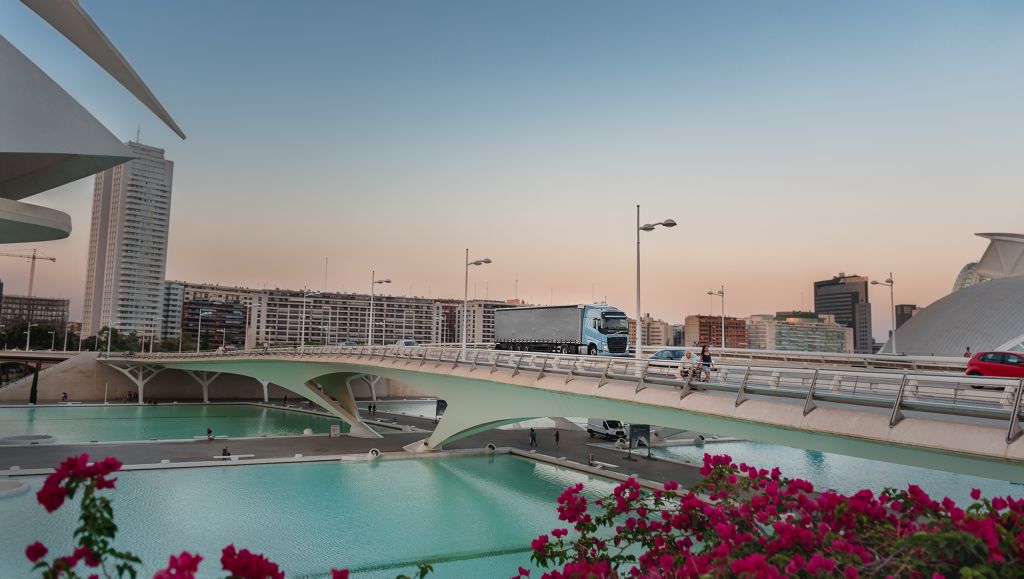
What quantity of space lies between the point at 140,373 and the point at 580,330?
203 feet

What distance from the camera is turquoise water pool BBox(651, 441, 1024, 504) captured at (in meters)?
36.2

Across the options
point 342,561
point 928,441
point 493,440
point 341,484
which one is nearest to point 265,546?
point 342,561

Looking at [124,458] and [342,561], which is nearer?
[342,561]

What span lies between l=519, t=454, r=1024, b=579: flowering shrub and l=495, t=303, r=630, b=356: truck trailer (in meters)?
36.3

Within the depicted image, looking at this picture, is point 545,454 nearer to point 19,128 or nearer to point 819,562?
point 19,128

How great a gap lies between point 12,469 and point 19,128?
1855 cm

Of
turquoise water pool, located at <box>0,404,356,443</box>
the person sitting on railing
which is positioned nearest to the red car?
the person sitting on railing

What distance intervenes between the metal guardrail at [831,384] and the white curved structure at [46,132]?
19.4m

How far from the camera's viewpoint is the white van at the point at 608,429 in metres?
48.5

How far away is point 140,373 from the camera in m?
79.9

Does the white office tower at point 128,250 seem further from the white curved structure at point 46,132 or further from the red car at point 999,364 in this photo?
the red car at point 999,364

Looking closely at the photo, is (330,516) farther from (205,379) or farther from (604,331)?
(205,379)

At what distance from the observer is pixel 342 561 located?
69.2 feet

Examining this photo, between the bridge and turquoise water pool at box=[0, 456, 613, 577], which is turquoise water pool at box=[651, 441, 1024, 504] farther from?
the bridge
